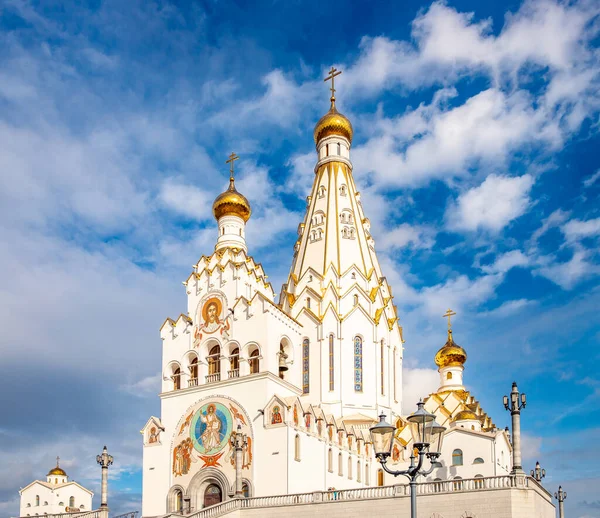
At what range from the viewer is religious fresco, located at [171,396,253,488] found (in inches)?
1299

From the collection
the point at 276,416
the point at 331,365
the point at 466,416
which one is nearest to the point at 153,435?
the point at 276,416

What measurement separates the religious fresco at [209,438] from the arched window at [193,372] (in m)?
1.32

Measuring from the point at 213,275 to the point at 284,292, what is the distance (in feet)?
19.9

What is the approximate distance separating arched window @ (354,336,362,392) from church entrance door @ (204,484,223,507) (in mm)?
9337

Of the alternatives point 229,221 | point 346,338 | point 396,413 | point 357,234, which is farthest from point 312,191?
point 396,413

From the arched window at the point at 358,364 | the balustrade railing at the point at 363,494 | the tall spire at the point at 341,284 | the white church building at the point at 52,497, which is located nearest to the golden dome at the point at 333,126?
the tall spire at the point at 341,284

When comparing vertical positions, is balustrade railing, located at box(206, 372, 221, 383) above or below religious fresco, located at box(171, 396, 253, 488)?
above

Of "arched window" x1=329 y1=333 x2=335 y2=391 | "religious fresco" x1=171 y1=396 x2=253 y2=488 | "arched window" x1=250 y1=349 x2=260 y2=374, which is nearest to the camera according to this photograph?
"religious fresco" x1=171 y1=396 x2=253 y2=488

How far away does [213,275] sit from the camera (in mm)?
37438

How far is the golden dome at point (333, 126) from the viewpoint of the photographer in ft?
149

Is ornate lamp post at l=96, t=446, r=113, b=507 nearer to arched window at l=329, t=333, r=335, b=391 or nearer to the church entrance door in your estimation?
the church entrance door

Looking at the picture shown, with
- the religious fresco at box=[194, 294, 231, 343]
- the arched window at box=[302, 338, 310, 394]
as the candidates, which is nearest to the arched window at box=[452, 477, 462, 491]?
the religious fresco at box=[194, 294, 231, 343]

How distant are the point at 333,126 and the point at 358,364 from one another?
14351 millimetres

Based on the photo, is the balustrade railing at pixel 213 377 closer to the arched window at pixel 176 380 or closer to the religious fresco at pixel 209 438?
the religious fresco at pixel 209 438
